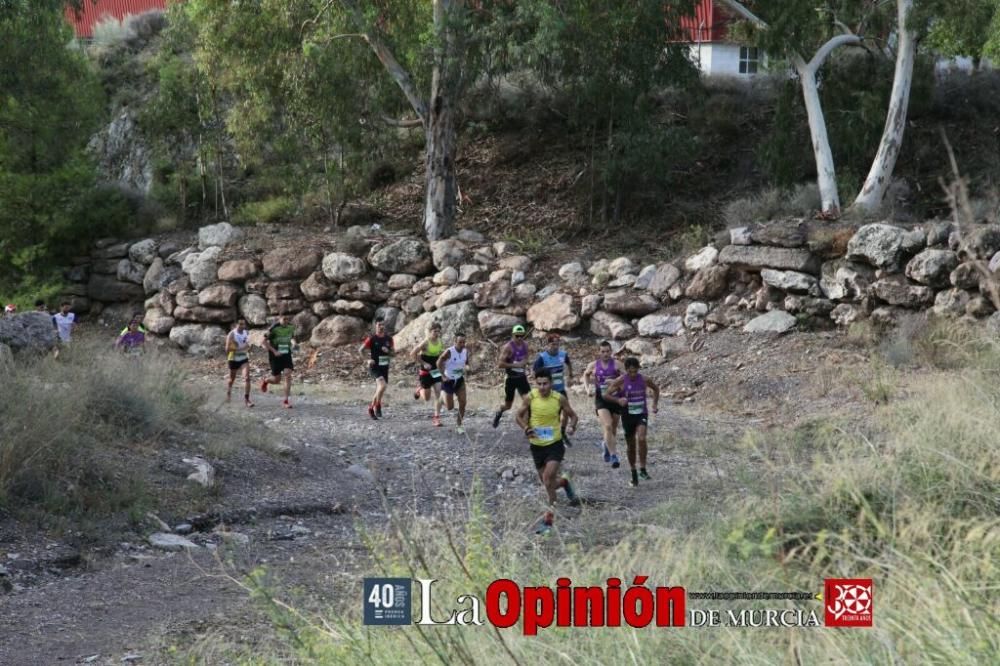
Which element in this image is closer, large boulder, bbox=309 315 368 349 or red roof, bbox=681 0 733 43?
large boulder, bbox=309 315 368 349

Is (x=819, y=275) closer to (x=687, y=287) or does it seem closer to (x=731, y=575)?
(x=687, y=287)

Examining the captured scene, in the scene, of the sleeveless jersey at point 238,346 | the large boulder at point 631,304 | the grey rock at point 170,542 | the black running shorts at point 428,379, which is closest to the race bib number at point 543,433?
the grey rock at point 170,542

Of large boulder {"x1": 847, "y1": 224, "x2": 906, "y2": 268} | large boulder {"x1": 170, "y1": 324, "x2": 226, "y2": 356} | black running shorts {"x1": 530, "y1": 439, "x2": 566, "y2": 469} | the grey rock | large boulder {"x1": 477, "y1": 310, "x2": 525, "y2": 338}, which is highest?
large boulder {"x1": 847, "y1": 224, "x2": 906, "y2": 268}

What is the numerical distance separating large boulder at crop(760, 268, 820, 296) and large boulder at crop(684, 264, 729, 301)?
85 cm

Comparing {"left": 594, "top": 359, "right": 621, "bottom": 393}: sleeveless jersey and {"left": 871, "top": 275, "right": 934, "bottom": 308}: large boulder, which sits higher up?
{"left": 871, "top": 275, "right": 934, "bottom": 308}: large boulder

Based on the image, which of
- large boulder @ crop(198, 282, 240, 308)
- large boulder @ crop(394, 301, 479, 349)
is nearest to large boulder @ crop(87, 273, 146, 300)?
large boulder @ crop(198, 282, 240, 308)

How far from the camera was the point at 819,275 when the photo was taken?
2105 centimetres

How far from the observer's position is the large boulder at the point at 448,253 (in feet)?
80.5

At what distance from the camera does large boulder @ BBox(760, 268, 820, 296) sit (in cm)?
2083

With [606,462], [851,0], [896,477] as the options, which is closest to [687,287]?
[851,0]

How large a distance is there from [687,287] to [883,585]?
1635 cm

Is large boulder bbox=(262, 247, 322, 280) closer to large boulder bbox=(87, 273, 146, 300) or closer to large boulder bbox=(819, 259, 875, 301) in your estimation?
large boulder bbox=(87, 273, 146, 300)

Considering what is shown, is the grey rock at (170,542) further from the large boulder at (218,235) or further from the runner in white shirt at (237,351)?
the large boulder at (218,235)

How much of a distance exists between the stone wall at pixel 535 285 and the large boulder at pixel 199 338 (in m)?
0.03
